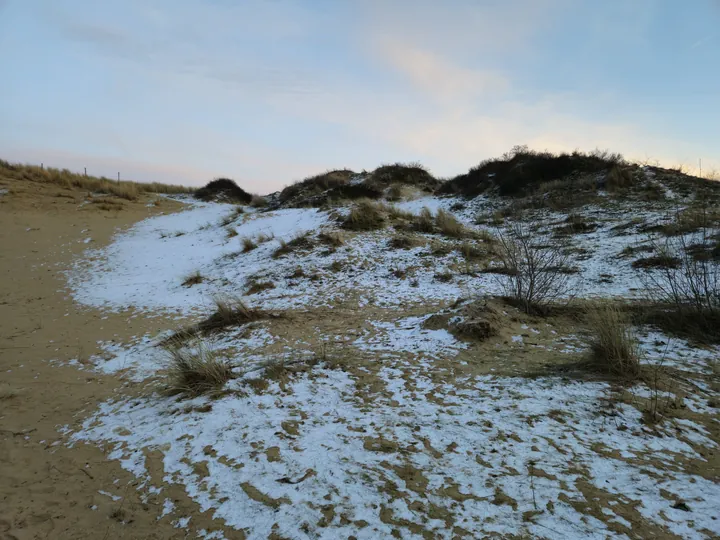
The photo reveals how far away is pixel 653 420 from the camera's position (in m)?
2.84

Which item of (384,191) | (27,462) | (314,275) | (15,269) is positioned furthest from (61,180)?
(27,462)

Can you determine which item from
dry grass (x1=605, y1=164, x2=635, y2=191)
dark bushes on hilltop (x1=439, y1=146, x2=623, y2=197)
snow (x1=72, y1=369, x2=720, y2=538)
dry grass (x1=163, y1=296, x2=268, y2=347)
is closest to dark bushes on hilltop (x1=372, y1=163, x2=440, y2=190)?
dark bushes on hilltop (x1=439, y1=146, x2=623, y2=197)

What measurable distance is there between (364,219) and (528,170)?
A: 33.9ft

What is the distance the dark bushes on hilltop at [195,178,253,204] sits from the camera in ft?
84.8

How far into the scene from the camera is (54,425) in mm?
3654

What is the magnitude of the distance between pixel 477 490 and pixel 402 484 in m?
0.46

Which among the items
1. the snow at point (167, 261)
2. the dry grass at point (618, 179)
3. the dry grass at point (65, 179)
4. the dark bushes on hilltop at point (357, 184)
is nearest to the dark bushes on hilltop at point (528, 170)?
the dry grass at point (618, 179)

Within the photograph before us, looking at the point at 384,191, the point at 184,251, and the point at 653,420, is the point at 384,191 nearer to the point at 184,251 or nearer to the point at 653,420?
the point at 184,251

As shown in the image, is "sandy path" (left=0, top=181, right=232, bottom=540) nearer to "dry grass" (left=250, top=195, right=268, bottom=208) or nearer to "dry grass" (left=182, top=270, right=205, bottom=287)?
"dry grass" (left=182, top=270, right=205, bottom=287)

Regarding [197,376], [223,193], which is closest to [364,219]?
[197,376]

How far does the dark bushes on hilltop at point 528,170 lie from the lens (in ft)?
55.5

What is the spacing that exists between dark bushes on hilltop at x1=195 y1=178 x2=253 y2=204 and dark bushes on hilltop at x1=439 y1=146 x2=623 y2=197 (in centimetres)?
1451

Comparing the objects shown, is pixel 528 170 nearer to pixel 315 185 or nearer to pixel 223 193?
pixel 315 185

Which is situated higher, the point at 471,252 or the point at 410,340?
the point at 471,252
